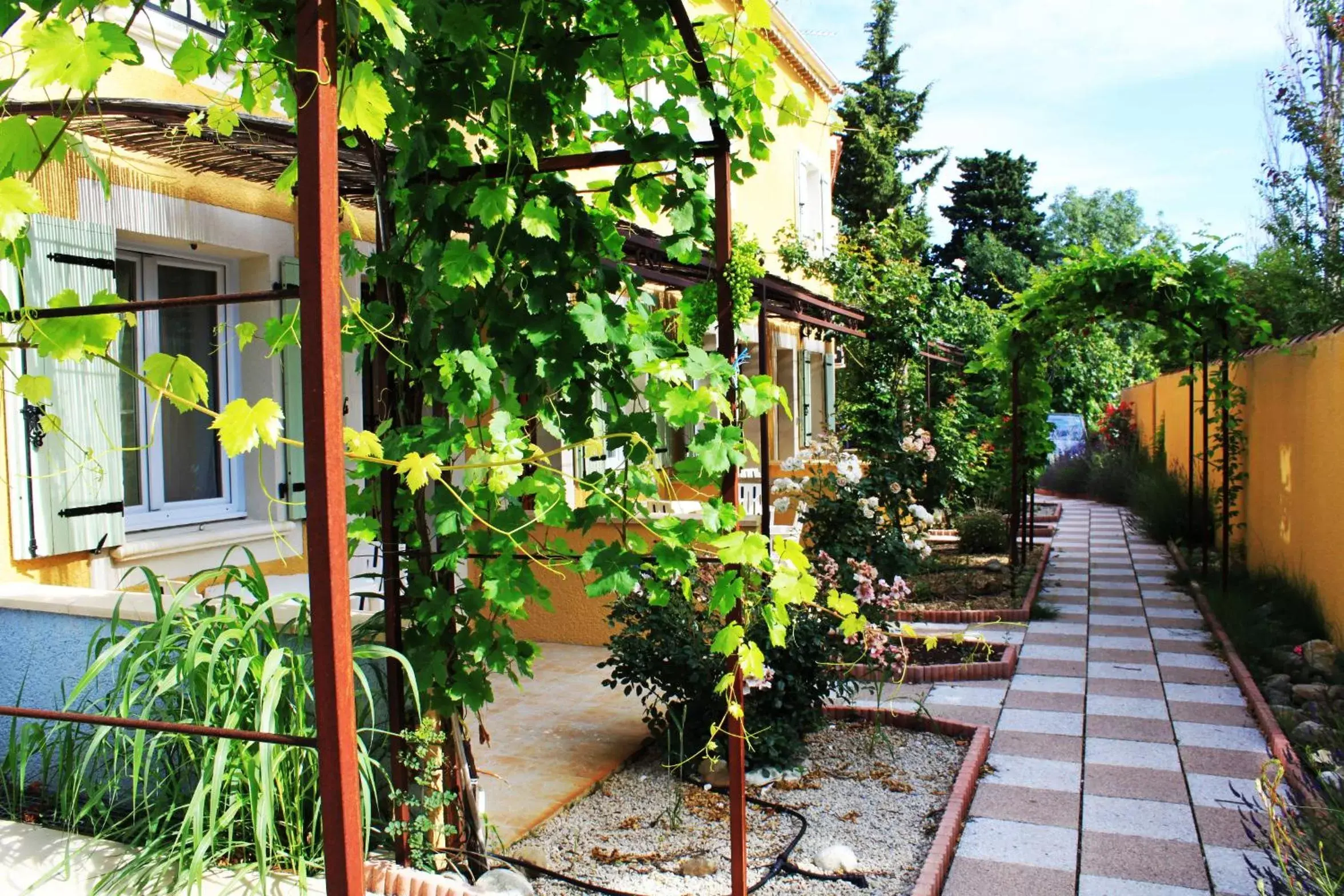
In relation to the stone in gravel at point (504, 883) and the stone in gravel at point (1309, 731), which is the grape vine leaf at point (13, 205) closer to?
the stone in gravel at point (504, 883)

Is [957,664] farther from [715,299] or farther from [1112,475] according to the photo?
[1112,475]

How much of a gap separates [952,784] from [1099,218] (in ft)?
193

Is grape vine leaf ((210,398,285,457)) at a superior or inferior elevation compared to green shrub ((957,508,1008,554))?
superior

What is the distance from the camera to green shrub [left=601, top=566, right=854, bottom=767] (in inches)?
165

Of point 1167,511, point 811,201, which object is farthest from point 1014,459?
point 811,201

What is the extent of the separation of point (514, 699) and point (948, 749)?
2.32m

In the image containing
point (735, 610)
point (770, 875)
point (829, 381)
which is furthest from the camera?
point (829, 381)

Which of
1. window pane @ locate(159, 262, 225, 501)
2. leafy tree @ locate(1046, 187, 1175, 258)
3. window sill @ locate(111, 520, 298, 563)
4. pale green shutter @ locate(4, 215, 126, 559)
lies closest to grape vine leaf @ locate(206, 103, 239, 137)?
pale green shutter @ locate(4, 215, 126, 559)

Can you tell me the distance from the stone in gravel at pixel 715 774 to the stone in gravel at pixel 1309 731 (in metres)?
2.54

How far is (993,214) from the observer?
3328cm

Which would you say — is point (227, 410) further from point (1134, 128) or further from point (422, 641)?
point (1134, 128)

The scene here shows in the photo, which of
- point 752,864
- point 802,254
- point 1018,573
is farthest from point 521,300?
point 802,254

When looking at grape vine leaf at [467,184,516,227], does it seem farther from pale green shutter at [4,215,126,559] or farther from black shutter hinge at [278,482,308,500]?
black shutter hinge at [278,482,308,500]

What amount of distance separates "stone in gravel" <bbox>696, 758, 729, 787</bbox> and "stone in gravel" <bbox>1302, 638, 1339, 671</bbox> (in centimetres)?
338
